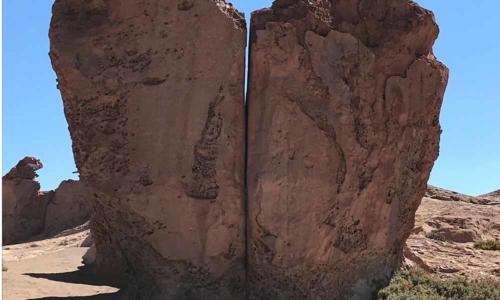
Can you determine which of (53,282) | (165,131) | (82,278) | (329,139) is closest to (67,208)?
(82,278)

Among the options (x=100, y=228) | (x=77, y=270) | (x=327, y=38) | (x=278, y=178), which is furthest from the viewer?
(x=77, y=270)

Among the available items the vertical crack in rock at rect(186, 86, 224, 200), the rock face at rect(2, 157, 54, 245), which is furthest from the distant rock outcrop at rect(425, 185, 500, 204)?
the rock face at rect(2, 157, 54, 245)

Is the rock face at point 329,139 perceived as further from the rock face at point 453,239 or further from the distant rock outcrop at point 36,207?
the distant rock outcrop at point 36,207

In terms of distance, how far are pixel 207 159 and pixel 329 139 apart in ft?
5.98

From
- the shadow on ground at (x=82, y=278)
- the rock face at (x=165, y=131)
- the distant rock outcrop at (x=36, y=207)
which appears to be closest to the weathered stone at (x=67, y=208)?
the distant rock outcrop at (x=36, y=207)

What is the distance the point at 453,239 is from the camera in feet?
47.9

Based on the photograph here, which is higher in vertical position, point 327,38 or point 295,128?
point 327,38

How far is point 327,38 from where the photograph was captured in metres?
8.77

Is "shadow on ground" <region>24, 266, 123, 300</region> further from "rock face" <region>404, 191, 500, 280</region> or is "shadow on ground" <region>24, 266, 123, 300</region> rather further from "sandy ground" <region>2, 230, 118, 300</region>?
"rock face" <region>404, 191, 500, 280</region>

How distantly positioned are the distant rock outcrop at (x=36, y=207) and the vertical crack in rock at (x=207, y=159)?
16.7 meters

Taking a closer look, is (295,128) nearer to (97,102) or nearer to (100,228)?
(97,102)

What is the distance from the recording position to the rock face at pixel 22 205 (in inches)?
934

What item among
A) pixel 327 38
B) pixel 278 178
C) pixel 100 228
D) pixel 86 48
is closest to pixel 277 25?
pixel 327 38

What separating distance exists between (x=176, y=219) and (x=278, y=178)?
1583 mm
